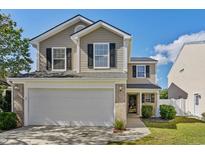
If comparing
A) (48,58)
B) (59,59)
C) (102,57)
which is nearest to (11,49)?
(48,58)

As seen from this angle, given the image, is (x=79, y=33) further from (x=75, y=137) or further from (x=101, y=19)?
(x=75, y=137)

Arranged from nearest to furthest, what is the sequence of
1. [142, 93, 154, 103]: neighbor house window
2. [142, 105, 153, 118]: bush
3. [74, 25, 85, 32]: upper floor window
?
1. [74, 25, 85, 32]: upper floor window
2. [142, 105, 153, 118]: bush
3. [142, 93, 154, 103]: neighbor house window

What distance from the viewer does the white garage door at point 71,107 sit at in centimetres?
1480

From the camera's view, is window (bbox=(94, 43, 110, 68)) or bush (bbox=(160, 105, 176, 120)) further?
bush (bbox=(160, 105, 176, 120))

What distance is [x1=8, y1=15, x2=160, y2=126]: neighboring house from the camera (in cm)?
1476

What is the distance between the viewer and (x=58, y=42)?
1784cm

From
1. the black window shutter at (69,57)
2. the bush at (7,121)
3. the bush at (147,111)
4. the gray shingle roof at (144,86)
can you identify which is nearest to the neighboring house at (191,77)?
the gray shingle roof at (144,86)

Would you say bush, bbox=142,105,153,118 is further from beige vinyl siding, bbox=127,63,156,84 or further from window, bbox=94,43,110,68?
window, bbox=94,43,110,68

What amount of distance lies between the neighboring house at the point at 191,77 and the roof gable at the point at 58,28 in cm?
1140

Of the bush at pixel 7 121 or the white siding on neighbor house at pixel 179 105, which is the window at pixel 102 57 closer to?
the bush at pixel 7 121

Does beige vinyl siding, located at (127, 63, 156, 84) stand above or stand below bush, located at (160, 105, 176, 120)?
above

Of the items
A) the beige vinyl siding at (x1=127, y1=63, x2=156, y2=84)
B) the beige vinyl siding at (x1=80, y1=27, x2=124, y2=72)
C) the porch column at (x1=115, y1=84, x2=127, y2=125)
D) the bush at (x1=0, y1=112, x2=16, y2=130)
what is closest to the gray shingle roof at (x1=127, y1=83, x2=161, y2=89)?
the beige vinyl siding at (x1=127, y1=63, x2=156, y2=84)

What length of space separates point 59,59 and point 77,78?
11.1ft

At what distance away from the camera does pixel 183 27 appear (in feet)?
77.9
